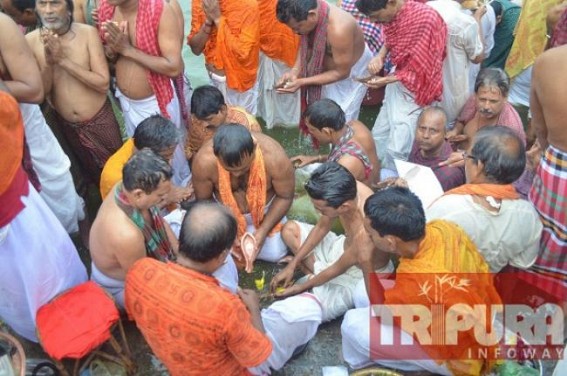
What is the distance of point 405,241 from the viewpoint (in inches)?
106

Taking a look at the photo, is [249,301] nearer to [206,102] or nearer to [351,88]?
[206,102]

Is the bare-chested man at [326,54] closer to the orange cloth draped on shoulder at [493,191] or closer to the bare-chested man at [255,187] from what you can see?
the bare-chested man at [255,187]

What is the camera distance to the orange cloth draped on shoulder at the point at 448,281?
263 cm

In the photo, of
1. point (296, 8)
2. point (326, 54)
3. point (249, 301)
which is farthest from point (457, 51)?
point (249, 301)

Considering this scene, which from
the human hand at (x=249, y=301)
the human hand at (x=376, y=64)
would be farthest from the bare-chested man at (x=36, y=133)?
the human hand at (x=376, y=64)

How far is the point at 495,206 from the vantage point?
9.56 feet

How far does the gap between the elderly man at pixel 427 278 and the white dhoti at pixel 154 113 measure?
2024 millimetres

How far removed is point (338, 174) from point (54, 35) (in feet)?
6.91

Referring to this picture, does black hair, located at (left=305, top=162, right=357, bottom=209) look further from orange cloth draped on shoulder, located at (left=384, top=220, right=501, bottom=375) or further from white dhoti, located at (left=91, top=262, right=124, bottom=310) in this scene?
white dhoti, located at (left=91, top=262, right=124, bottom=310)

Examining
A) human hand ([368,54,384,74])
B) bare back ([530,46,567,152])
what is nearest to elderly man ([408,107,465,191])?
human hand ([368,54,384,74])

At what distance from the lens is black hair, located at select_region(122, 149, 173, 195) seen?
9.37ft

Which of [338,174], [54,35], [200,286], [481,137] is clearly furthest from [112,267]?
[481,137]

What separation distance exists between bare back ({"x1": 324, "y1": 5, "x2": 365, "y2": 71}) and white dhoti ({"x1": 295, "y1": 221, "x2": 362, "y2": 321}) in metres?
1.67

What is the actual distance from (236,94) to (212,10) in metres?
0.79
